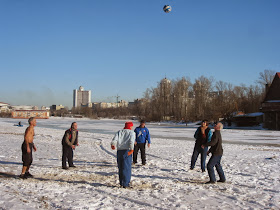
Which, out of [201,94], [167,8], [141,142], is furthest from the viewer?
[201,94]

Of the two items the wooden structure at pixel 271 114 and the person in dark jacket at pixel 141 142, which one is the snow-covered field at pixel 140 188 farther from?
the wooden structure at pixel 271 114

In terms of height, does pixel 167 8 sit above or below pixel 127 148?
above

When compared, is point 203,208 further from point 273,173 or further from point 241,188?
point 273,173

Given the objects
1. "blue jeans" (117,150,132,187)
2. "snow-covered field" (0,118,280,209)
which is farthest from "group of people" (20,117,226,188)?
"snow-covered field" (0,118,280,209)

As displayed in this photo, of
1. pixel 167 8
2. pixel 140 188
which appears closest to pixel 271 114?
pixel 167 8

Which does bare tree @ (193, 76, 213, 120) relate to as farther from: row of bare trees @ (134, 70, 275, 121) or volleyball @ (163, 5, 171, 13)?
volleyball @ (163, 5, 171, 13)

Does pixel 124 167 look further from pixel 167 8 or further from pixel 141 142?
pixel 167 8

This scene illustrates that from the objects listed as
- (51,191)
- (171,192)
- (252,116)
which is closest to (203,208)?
(171,192)

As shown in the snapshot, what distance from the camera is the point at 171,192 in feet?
22.3

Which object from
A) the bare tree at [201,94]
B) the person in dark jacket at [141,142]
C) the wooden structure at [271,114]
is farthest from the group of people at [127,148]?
the bare tree at [201,94]

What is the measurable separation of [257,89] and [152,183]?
89772 millimetres

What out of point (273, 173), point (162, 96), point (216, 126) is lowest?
point (273, 173)

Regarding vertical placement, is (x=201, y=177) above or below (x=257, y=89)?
below

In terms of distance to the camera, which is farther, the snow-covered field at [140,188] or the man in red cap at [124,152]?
the man in red cap at [124,152]
